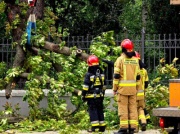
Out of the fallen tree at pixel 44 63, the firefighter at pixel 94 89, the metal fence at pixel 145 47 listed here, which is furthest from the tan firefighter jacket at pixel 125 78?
the metal fence at pixel 145 47

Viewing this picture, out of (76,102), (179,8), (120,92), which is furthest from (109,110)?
(179,8)

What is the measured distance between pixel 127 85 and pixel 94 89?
108 centimetres

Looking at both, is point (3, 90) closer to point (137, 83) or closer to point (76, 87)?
point (76, 87)

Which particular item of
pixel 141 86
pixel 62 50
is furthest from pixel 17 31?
pixel 141 86

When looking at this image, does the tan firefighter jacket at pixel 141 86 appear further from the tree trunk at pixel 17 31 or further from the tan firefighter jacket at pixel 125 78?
the tree trunk at pixel 17 31

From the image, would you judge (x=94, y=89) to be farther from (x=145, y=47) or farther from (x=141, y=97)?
(x=145, y=47)

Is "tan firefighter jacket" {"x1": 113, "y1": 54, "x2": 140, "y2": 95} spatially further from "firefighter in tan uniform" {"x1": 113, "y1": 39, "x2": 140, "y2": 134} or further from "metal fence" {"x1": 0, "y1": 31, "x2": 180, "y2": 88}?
"metal fence" {"x1": 0, "y1": 31, "x2": 180, "y2": 88}

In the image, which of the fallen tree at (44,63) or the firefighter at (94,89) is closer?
the firefighter at (94,89)

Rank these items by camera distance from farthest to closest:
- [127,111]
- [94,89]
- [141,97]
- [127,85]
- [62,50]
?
[62,50], [94,89], [141,97], [127,111], [127,85]

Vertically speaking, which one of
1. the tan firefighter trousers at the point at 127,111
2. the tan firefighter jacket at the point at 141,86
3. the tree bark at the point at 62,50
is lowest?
the tan firefighter trousers at the point at 127,111

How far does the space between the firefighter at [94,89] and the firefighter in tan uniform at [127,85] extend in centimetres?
83

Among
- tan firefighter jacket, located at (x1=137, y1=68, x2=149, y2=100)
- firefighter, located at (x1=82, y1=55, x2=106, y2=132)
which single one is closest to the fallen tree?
firefighter, located at (x1=82, y1=55, x2=106, y2=132)

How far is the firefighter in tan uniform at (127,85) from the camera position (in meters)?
11.5

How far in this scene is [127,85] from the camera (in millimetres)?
11523
